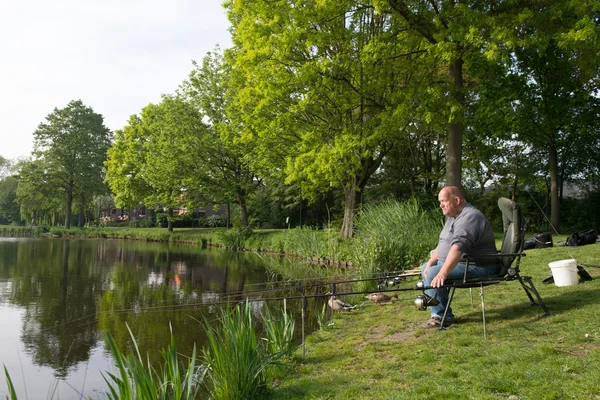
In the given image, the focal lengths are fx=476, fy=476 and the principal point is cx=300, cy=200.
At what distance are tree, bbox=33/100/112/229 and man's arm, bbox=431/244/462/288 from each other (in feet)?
154

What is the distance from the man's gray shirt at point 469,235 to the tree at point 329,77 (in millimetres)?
8523

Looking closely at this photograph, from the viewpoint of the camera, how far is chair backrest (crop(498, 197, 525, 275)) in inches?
192

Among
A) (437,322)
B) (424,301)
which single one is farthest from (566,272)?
(424,301)

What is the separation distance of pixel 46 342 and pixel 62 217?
5599 cm

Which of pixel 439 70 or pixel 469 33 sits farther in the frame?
pixel 439 70

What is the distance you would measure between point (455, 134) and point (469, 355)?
976 cm

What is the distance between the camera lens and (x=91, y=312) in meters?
8.98

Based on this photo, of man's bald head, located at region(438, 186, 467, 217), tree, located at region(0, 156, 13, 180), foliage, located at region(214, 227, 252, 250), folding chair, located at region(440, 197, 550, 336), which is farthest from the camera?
tree, located at region(0, 156, 13, 180)

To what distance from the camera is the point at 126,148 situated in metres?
40.6

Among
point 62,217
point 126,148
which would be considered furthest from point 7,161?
point 126,148

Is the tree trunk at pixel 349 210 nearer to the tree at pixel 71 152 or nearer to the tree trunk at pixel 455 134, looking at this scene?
the tree trunk at pixel 455 134

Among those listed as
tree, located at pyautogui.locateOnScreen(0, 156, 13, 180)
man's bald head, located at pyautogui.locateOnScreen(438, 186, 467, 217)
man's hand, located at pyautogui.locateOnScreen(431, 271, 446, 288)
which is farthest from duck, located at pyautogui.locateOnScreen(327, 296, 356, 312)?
tree, located at pyautogui.locateOnScreen(0, 156, 13, 180)

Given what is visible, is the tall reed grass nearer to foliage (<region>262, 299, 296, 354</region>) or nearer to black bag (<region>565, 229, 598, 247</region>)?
black bag (<region>565, 229, 598, 247</region>)

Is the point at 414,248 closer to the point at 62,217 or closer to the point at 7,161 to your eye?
the point at 62,217
